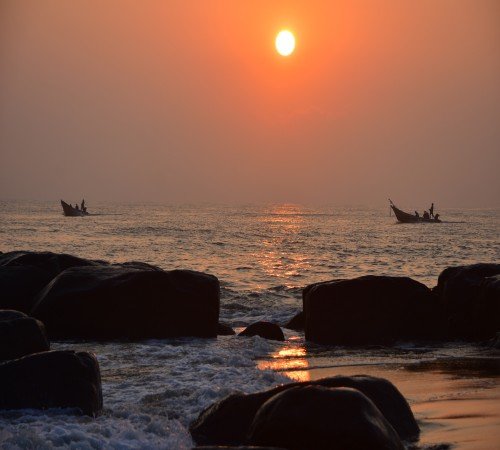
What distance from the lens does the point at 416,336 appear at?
15.0 m

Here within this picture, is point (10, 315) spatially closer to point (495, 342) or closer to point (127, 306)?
point (127, 306)

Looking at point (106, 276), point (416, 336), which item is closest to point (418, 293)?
point (416, 336)

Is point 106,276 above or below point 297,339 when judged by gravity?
above

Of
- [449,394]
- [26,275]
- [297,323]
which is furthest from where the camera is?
[297,323]

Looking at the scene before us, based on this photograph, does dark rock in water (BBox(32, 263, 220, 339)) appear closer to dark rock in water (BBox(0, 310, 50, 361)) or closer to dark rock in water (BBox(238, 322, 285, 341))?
dark rock in water (BBox(238, 322, 285, 341))

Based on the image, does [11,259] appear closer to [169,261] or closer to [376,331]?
[376,331]

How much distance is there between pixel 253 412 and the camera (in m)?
7.58

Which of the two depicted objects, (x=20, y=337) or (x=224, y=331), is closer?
(x=20, y=337)

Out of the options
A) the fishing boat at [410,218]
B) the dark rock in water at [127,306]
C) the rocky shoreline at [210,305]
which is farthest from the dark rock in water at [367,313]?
the fishing boat at [410,218]

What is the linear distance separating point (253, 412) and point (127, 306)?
303 inches

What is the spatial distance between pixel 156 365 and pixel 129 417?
11.2 ft

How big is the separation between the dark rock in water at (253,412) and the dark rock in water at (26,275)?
915cm

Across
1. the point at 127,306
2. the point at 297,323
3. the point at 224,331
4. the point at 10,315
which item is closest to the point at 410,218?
the point at 297,323

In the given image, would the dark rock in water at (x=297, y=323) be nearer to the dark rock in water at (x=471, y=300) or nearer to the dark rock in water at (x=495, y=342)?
the dark rock in water at (x=471, y=300)
